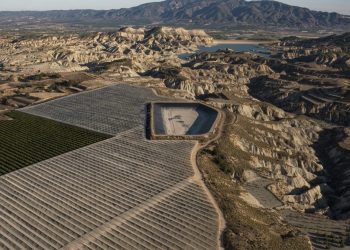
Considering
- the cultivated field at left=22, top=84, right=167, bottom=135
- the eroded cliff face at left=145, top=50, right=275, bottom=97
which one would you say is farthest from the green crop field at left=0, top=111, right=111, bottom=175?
the eroded cliff face at left=145, top=50, right=275, bottom=97

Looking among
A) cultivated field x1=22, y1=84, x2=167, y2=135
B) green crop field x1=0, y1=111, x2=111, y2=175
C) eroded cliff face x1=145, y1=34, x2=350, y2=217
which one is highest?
cultivated field x1=22, y1=84, x2=167, y2=135

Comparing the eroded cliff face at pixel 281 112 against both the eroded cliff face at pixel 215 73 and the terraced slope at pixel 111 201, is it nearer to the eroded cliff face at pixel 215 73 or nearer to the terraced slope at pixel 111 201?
the eroded cliff face at pixel 215 73

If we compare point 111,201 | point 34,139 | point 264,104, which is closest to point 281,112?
point 264,104

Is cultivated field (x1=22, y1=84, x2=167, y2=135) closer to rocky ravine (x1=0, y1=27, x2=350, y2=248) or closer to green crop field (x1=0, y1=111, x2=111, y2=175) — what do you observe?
green crop field (x1=0, y1=111, x2=111, y2=175)

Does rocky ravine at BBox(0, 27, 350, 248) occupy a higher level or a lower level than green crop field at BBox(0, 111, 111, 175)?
lower

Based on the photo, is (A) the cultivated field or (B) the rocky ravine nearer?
(B) the rocky ravine

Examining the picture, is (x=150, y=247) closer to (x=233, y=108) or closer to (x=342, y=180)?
(x=342, y=180)

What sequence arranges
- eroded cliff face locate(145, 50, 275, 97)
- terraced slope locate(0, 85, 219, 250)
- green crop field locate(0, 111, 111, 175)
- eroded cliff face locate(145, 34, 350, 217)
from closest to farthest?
1. terraced slope locate(0, 85, 219, 250)
2. green crop field locate(0, 111, 111, 175)
3. eroded cliff face locate(145, 34, 350, 217)
4. eroded cliff face locate(145, 50, 275, 97)

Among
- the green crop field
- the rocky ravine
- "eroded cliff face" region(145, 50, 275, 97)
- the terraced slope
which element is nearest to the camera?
the terraced slope
